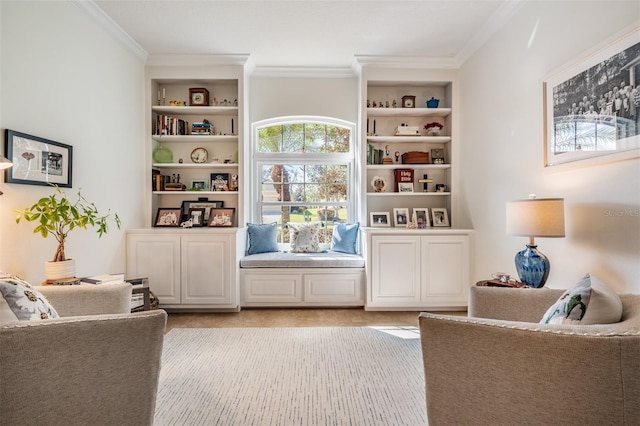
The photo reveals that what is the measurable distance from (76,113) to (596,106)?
144 inches

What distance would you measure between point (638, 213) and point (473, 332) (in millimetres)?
1385

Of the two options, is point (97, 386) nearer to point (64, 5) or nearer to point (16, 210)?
point (16, 210)

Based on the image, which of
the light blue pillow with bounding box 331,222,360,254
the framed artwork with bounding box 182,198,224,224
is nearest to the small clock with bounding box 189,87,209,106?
the framed artwork with bounding box 182,198,224,224

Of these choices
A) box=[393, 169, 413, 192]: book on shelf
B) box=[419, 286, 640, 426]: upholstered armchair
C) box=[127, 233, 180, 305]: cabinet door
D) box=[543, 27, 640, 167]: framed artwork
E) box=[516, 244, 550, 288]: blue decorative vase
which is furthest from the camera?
box=[393, 169, 413, 192]: book on shelf

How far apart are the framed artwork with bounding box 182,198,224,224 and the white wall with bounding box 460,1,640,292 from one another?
116 inches

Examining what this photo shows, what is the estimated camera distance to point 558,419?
0.91 m

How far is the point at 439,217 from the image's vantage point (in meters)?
4.07

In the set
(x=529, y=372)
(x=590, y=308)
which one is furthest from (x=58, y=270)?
(x=590, y=308)

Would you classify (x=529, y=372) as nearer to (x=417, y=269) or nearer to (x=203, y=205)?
(x=417, y=269)

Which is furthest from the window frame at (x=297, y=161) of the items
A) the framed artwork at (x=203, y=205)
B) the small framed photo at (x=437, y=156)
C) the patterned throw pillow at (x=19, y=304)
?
the patterned throw pillow at (x=19, y=304)

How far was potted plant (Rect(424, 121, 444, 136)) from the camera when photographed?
13.4 ft

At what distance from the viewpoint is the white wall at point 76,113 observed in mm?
2119

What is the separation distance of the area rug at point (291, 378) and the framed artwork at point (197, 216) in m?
1.39

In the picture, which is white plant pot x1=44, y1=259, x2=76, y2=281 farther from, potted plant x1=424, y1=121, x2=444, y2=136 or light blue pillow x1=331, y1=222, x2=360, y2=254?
potted plant x1=424, y1=121, x2=444, y2=136
